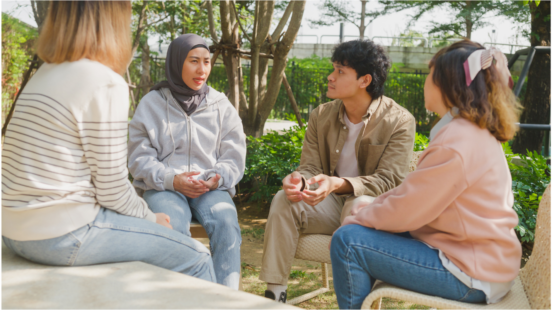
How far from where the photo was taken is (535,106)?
7.25 meters

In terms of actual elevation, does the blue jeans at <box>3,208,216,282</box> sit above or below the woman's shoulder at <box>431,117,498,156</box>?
below

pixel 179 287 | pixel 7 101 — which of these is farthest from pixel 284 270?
pixel 7 101

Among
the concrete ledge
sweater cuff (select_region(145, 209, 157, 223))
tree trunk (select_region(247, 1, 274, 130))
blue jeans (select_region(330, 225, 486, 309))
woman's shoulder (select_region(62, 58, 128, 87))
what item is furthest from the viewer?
tree trunk (select_region(247, 1, 274, 130))

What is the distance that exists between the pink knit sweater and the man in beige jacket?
81cm

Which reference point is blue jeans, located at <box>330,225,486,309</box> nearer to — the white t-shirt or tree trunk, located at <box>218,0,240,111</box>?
the white t-shirt

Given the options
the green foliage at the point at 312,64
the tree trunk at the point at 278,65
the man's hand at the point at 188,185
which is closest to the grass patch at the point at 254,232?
the tree trunk at the point at 278,65

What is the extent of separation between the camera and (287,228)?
2521 mm

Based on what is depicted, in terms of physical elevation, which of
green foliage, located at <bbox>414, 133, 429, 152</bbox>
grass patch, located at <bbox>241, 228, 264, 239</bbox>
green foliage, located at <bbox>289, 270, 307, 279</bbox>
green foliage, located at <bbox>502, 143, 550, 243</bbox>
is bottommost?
grass patch, located at <bbox>241, 228, 264, 239</bbox>

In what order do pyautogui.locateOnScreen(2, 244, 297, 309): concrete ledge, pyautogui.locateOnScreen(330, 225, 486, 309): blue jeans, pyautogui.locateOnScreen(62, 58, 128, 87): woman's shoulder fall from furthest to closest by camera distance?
pyautogui.locateOnScreen(330, 225, 486, 309): blue jeans → pyautogui.locateOnScreen(62, 58, 128, 87): woman's shoulder → pyautogui.locateOnScreen(2, 244, 297, 309): concrete ledge

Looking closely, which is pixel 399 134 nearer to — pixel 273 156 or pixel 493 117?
pixel 493 117

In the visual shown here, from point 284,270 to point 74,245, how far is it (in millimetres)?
1191

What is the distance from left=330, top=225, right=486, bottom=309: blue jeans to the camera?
1702 mm

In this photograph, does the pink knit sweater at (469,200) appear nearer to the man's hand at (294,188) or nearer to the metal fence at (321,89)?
the man's hand at (294,188)

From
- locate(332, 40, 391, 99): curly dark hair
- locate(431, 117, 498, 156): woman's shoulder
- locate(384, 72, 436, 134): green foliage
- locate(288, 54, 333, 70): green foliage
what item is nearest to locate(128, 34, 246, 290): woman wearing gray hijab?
locate(332, 40, 391, 99): curly dark hair
